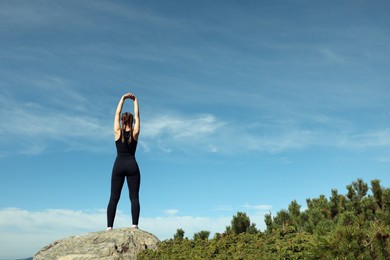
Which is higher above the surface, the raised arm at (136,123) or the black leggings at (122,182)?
the raised arm at (136,123)

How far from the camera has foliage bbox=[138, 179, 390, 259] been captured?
5309 mm

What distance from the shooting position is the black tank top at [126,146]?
11.1 m

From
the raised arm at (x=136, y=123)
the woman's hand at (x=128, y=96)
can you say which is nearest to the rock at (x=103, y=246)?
the raised arm at (x=136, y=123)

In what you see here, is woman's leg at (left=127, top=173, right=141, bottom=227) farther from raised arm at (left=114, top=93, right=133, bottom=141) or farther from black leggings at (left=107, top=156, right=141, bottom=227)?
raised arm at (left=114, top=93, right=133, bottom=141)

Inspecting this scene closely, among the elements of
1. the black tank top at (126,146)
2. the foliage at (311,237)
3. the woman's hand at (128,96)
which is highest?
the woman's hand at (128,96)

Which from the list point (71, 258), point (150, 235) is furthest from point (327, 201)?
point (71, 258)

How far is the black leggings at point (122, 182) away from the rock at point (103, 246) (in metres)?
0.42

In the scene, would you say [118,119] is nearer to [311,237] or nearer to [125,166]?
[125,166]

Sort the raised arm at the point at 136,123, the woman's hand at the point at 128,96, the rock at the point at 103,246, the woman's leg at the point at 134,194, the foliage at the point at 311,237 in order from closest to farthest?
the foliage at the point at 311,237, the rock at the point at 103,246, the woman's leg at the point at 134,194, the raised arm at the point at 136,123, the woman's hand at the point at 128,96

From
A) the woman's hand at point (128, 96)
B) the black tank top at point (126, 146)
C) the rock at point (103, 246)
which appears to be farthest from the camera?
the woman's hand at point (128, 96)

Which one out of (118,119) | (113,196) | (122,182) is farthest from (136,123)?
(113,196)

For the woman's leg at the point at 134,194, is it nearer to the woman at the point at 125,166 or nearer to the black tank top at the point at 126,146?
the woman at the point at 125,166

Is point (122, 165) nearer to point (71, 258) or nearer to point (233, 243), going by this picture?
point (71, 258)

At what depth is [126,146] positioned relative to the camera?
36.4ft
